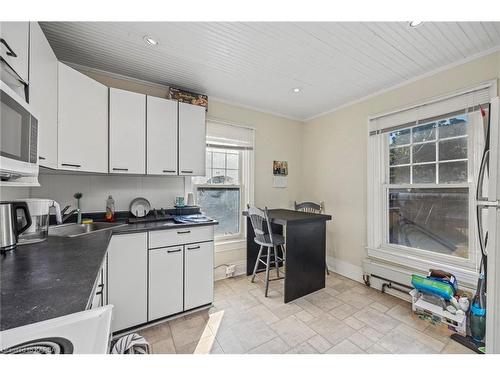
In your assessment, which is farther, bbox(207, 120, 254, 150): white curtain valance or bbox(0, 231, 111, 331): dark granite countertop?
bbox(207, 120, 254, 150): white curtain valance

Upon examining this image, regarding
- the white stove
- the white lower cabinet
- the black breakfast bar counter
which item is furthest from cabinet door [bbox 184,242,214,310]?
the white stove

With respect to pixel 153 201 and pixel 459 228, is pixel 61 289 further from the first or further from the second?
pixel 459 228

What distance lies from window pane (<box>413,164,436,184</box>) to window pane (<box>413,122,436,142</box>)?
29cm

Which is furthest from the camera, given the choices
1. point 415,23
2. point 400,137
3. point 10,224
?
point 400,137

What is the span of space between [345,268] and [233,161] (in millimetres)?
2171

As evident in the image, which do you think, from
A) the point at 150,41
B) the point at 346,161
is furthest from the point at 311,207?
the point at 150,41

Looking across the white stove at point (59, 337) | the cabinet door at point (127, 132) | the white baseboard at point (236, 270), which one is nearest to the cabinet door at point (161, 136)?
the cabinet door at point (127, 132)

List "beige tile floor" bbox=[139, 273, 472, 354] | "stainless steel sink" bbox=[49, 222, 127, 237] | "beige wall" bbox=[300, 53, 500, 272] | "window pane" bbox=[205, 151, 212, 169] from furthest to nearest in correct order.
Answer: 1. "window pane" bbox=[205, 151, 212, 169]
2. "beige wall" bbox=[300, 53, 500, 272]
3. "stainless steel sink" bbox=[49, 222, 127, 237]
4. "beige tile floor" bbox=[139, 273, 472, 354]

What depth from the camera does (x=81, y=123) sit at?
5.53ft

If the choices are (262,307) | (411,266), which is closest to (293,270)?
(262,307)

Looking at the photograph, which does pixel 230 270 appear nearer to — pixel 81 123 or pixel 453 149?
pixel 81 123

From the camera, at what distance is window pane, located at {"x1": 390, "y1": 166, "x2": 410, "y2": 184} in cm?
239

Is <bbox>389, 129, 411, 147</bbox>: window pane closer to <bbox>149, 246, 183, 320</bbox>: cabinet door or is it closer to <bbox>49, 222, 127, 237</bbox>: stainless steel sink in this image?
<bbox>149, 246, 183, 320</bbox>: cabinet door
